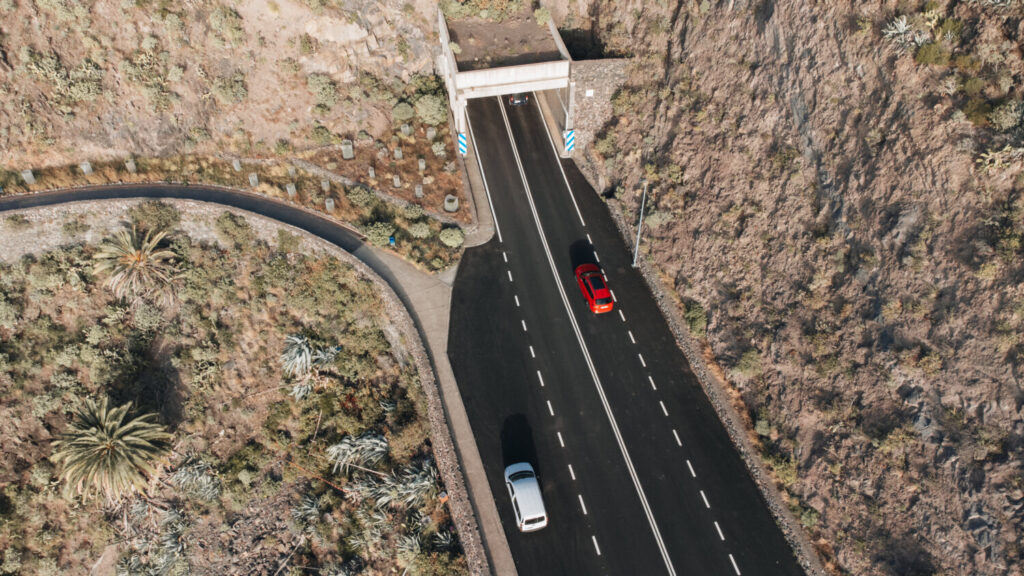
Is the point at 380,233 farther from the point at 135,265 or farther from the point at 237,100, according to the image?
the point at 237,100

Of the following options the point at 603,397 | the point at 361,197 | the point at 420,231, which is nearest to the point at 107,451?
the point at 361,197

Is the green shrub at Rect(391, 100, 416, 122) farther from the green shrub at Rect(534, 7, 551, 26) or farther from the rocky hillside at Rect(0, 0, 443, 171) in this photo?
the green shrub at Rect(534, 7, 551, 26)

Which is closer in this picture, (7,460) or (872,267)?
(872,267)

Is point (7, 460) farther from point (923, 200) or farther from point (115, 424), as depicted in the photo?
point (923, 200)

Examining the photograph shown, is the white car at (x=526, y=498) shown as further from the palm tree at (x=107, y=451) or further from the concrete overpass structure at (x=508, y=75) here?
the concrete overpass structure at (x=508, y=75)

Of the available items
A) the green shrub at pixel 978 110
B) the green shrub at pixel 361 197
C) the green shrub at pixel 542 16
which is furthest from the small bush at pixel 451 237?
the green shrub at pixel 978 110

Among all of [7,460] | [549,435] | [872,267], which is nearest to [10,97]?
[7,460]

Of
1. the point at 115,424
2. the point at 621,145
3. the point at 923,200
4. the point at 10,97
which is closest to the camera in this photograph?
the point at 923,200
